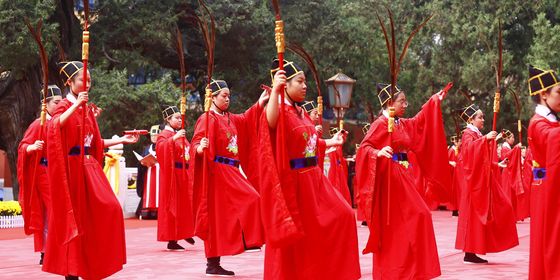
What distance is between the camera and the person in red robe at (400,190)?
7059mm

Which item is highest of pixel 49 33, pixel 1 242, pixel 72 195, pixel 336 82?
pixel 49 33

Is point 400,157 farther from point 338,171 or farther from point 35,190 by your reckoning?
point 338,171

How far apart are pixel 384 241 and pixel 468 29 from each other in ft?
61.4

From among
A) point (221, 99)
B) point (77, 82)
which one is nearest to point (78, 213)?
point (77, 82)

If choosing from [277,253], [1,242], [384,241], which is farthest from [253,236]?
[1,242]

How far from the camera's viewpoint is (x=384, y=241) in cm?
719

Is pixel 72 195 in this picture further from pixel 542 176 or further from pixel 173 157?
pixel 173 157

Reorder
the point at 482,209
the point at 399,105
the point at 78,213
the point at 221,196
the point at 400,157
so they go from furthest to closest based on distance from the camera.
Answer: the point at 482,209 → the point at 221,196 → the point at 399,105 → the point at 400,157 → the point at 78,213

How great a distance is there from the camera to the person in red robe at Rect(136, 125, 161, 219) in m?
16.2

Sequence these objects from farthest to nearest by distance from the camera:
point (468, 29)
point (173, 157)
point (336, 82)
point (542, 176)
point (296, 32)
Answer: point (468, 29) → point (296, 32) → point (336, 82) → point (173, 157) → point (542, 176)

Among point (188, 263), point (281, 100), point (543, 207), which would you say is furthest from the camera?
point (188, 263)

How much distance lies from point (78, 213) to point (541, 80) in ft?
11.7

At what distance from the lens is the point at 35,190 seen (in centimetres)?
803

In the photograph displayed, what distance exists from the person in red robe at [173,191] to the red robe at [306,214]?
14.4 ft
